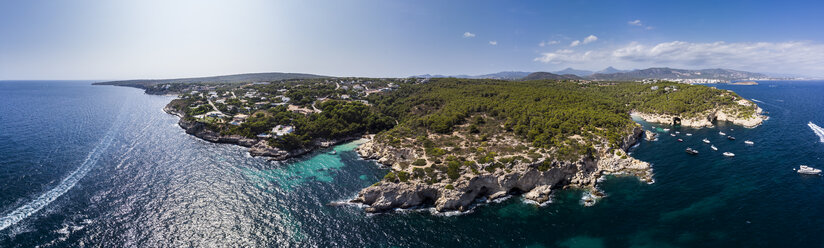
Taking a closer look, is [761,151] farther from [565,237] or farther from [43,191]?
[43,191]

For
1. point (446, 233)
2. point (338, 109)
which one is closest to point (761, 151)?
point (446, 233)

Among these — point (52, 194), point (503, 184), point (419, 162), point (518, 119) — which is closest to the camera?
point (52, 194)

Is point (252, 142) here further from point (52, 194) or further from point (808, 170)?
point (808, 170)

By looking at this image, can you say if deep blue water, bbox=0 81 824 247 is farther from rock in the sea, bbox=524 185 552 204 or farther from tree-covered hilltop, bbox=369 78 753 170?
tree-covered hilltop, bbox=369 78 753 170

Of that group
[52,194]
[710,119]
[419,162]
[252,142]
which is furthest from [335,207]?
[710,119]

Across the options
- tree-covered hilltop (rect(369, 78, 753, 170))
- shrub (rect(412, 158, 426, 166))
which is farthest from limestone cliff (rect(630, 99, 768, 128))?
shrub (rect(412, 158, 426, 166))
